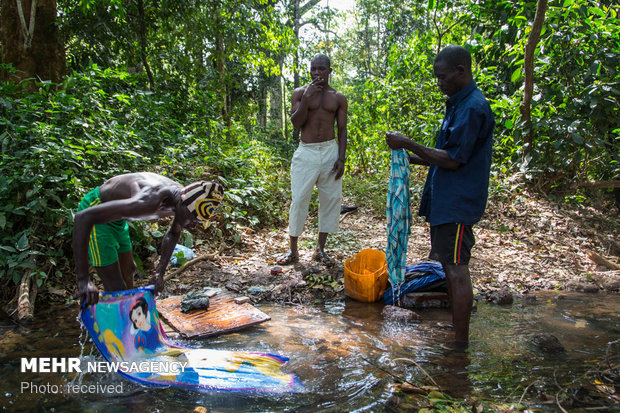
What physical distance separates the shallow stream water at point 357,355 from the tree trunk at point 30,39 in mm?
3916

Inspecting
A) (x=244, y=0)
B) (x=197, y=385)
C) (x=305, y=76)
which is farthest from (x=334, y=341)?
(x=305, y=76)

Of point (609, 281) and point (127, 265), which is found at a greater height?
point (127, 265)

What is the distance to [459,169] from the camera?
8.02 feet

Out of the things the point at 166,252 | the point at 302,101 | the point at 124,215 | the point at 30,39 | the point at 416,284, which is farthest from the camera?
the point at 30,39

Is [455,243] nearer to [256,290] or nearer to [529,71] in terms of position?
[256,290]

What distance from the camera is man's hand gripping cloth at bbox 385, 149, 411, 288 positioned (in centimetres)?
294

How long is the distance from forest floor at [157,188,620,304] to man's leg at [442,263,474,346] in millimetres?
1316

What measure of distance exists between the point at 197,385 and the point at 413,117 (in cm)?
660

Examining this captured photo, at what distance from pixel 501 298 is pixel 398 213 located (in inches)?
55.8

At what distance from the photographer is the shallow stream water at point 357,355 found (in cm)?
198

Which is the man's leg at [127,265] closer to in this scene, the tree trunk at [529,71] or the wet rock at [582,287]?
the wet rock at [582,287]

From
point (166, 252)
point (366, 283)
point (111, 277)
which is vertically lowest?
point (366, 283)

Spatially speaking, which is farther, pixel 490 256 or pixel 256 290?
pixel 490 256

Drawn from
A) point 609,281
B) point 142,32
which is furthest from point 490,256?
point 142,32
